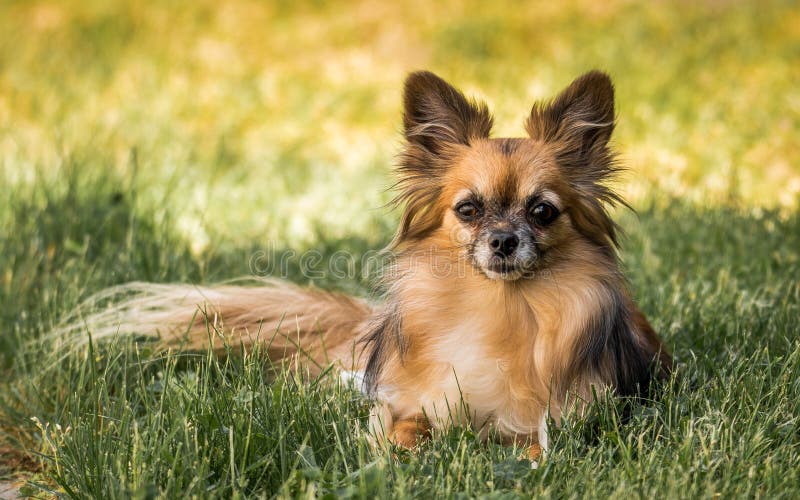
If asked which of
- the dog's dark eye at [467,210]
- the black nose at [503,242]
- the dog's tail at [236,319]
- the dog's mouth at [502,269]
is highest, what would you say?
the dog's dark eye at [467,210]

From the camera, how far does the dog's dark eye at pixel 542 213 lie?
10.2 ft

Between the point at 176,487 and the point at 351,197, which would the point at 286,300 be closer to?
the point at 176,487

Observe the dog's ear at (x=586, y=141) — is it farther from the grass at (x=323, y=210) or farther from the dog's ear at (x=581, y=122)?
the grass at (x=323, y=210)

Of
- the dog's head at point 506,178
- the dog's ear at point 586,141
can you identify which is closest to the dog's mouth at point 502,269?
the dog's head at point 506,178

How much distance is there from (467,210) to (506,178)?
18cm

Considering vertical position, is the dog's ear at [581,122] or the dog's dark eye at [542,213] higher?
the dog's ear at [581,122]

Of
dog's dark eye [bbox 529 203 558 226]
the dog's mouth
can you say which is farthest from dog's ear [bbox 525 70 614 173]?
the dog's mouth

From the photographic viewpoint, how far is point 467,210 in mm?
3178

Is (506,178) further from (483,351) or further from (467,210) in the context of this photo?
(483,351)

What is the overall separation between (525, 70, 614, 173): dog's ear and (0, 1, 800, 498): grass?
0.51m

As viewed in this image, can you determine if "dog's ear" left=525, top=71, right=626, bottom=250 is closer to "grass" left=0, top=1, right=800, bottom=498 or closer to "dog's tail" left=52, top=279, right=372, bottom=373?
"grass" left=0, top=1, right=800, bottom=498

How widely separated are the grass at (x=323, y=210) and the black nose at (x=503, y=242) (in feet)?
2.09

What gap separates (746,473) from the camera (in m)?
2.54

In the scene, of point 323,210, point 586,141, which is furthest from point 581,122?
point 323,210
